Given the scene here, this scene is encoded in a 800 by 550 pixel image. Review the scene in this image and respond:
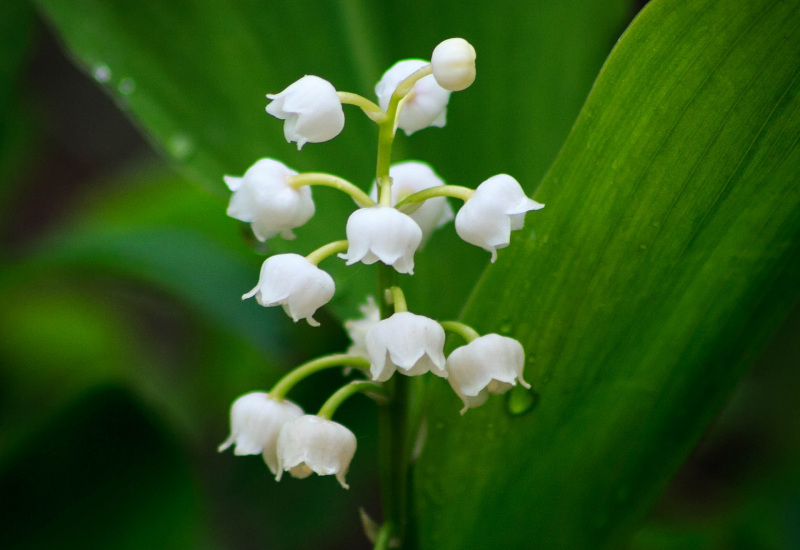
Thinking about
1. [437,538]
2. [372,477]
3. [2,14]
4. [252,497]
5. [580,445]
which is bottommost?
[252,497]

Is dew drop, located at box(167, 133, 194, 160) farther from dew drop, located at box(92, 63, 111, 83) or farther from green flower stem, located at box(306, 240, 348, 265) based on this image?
green flower stem, located at box(306, 240, 348, 265)

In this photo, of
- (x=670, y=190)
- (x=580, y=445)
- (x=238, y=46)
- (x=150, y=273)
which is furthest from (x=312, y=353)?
(x=670, y=190)

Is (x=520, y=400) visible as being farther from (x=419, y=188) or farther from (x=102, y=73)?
(x=102, y=73)

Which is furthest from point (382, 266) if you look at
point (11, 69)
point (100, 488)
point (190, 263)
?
point (11, 69)

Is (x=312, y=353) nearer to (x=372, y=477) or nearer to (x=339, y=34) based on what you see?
(x=372, y=477)

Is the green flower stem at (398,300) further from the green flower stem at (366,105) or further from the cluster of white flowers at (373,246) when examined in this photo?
the green flower stem at (366,105)

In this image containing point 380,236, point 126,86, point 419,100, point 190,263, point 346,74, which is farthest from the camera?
point 190,263
